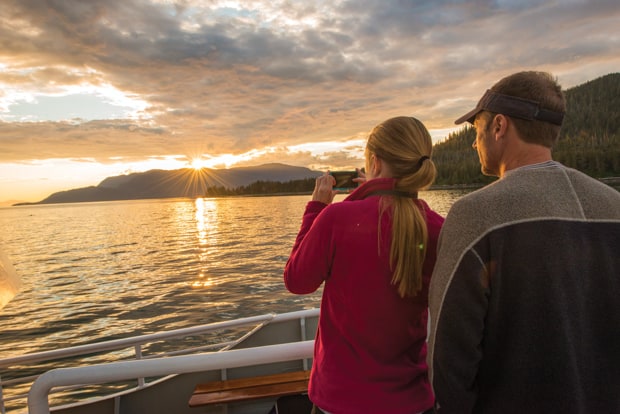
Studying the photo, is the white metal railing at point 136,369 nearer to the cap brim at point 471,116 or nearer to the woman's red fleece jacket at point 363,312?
the woman's red fleece jacket at point 363,312

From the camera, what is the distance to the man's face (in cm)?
164

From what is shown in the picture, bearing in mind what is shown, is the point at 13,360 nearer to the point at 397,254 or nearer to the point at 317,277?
the point at 317,277

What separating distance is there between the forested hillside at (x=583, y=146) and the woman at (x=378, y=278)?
116791 mm

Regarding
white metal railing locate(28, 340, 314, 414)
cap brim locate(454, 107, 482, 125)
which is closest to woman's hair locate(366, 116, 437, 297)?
cap brim locate(454, 107, 482, 125)

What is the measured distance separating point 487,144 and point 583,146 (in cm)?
17215

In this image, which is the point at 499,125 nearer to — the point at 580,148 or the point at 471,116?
the point at 471,116

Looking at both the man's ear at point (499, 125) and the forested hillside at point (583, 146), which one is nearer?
the man's ear at point (499, 125)

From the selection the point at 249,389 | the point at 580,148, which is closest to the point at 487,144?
the point at 249,389

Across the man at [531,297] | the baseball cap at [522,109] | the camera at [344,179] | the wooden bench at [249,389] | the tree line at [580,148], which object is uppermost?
the tree line at [580,148]

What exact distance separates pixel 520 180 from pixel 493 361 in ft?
2.07

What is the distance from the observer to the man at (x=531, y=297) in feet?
4.43

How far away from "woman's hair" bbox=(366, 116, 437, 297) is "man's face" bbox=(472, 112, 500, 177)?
207 mm

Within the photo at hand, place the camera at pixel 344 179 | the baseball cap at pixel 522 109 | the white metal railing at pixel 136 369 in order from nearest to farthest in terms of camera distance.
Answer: the baseball cap at pixel 522 109 → the white metal railing at pixel 136 369 → the camera at pixel 344 179

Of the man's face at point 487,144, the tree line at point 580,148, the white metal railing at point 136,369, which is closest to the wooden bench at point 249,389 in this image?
the white metal railing at point 136,369
